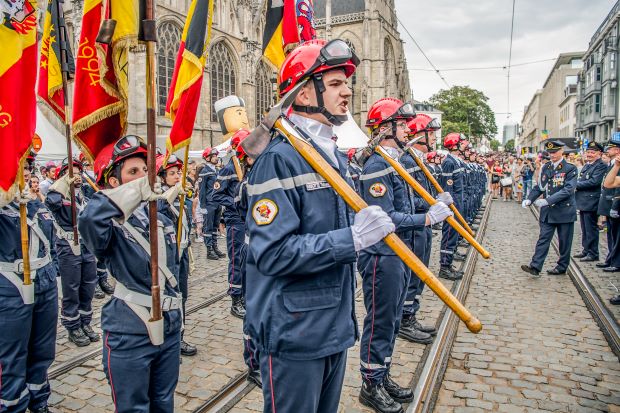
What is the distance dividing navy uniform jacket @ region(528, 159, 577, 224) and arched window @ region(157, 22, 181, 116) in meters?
22.5

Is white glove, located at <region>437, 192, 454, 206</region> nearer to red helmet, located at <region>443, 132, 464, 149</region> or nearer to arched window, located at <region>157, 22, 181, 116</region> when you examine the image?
red helmet, located at <region>443, 132, 464, 149</region>

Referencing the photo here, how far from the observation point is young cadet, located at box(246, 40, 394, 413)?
2213 mm

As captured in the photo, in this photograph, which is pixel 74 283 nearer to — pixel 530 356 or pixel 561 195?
pixel 530 356

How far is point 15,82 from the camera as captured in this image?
3.65 metres

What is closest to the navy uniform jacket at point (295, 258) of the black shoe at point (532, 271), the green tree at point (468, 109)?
the black shoe at point (532, 271)

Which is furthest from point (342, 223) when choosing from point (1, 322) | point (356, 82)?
point (356, 82)

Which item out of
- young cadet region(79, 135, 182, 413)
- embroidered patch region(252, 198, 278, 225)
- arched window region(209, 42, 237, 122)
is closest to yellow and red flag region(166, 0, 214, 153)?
young cadet region(79, 135, 182, 413)

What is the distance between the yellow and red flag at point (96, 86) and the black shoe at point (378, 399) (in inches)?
126

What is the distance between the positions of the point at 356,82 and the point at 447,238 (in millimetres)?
42643

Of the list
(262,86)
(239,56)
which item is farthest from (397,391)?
(262,86)

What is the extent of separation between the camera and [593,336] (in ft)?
19.7

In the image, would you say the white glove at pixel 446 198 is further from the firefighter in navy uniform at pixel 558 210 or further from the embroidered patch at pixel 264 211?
the firefighter in navy uniform at pixel 558 210

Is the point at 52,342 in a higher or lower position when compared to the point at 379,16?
lower

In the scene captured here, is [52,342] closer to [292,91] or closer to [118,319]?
[118,319]
